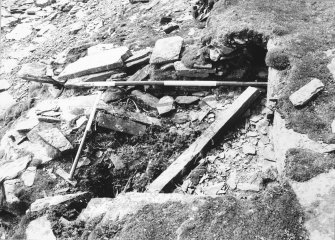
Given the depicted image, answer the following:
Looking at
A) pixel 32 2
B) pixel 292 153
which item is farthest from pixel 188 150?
pixel 32 2

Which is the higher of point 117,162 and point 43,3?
point 43,3

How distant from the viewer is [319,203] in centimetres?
319

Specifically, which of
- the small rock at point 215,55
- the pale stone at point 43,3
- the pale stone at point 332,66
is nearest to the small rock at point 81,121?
the small rock at point 215,55

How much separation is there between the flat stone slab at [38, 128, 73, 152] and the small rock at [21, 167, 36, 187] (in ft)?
1.52

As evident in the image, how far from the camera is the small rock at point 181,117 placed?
5.23 meters

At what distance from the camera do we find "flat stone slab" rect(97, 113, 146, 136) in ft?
16.8

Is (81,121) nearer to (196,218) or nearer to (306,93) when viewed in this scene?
(196,218)

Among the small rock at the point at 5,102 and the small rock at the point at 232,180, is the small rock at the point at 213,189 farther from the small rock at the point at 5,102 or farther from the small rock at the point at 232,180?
the small rock at the point at 5,102

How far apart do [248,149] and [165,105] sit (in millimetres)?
1537

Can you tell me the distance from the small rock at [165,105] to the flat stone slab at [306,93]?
1880 mm

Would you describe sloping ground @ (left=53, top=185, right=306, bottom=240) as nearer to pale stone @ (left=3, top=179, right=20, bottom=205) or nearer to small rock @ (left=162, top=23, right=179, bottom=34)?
pale stone @ (left=3, top=179, right=20, bottom=205)

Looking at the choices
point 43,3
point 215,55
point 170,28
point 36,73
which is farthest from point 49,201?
point 43,3

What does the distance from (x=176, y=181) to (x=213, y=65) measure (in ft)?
6.72

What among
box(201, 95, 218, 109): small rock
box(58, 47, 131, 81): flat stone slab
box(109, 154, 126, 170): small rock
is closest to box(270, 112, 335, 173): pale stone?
box(201, 95, 218, 109): small rock
